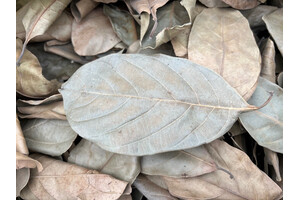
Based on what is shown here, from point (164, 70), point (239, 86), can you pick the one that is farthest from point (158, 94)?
point (239, 86)

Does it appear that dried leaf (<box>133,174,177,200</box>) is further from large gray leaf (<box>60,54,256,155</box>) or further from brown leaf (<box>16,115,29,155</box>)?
brown leaf (<box>16,115,29,155</box>)

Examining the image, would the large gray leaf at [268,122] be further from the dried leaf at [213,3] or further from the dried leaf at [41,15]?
the dried leaf at [41,15]

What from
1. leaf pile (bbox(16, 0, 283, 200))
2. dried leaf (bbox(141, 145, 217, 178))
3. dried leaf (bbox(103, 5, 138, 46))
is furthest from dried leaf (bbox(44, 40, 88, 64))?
dried leaf (bbox(141, 145, 217, 178))

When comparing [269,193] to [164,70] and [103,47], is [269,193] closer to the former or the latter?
[164,70]

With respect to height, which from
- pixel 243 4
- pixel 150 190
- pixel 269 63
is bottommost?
pixel 150 190

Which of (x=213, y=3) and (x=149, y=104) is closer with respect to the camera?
(x=149, y=104)

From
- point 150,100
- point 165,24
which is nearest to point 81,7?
point 165,24

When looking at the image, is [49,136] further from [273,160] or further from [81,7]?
[273,160]
